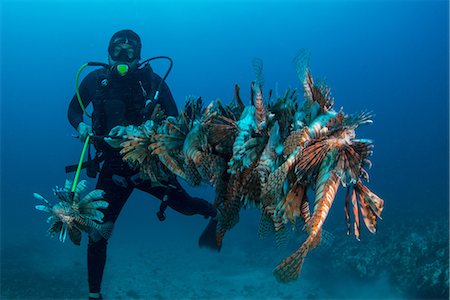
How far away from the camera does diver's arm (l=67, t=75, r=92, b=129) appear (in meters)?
4.37

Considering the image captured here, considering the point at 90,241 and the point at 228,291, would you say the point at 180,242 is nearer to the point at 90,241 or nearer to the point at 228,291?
the point at 228,291

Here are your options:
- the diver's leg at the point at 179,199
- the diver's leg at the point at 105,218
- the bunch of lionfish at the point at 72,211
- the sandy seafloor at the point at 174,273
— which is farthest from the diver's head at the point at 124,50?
the sandy seafloor at the point at 174,273

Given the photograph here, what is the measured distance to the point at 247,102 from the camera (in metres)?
2.40

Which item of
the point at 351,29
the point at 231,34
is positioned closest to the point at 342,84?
the point at 351,29

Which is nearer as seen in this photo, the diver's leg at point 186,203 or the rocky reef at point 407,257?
the diver's leg at point 186,203

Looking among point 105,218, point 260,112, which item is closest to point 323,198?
point 260,112

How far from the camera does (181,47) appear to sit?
274 ft

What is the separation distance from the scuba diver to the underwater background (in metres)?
1.67

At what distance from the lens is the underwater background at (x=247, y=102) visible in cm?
1153

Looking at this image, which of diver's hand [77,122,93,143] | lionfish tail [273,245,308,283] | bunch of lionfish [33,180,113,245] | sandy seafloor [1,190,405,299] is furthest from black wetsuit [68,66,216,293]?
sandy seafloor [1,190,405,299]

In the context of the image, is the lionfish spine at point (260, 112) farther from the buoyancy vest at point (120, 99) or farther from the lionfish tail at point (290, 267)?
the buoyancy vest at point (120, 99)

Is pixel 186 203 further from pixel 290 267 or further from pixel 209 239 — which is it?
pixel 290 267

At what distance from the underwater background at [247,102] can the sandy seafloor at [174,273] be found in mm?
68

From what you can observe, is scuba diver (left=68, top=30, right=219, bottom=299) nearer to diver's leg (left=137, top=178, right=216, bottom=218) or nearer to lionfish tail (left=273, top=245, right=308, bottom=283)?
diver's leg (left=137, top=178, right=216, bottom=218)
